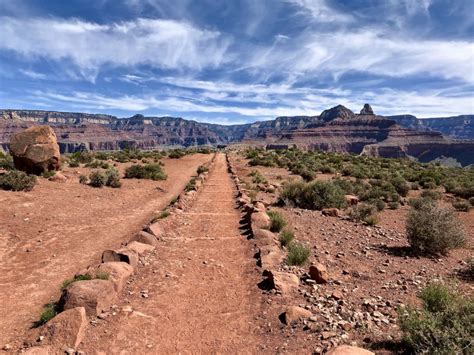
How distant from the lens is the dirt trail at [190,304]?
18.4 ft

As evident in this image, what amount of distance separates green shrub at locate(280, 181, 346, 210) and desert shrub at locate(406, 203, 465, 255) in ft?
20.5

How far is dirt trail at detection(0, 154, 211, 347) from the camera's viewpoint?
7551 millimetres

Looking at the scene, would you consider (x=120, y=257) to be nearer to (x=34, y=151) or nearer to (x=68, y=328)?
(x=68, y=328)

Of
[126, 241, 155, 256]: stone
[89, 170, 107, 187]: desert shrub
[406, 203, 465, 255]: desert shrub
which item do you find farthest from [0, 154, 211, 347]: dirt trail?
[406, 203, 465, 255]: desert shrub

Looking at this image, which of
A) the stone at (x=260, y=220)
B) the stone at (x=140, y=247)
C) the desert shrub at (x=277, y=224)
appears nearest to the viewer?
the stone at (x=140, y=247)

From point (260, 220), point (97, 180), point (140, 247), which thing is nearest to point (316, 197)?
point (260, 220)

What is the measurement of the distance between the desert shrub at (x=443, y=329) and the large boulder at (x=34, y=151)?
22.0 m

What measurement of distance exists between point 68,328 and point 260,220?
24.7ft

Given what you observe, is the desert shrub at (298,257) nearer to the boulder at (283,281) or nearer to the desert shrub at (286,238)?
the boulder at (283,281)

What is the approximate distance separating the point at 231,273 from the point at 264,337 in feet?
9.44

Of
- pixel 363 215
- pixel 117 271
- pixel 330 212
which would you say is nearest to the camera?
pixel 117 271

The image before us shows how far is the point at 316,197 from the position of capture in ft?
54.0

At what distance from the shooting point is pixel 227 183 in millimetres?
25000

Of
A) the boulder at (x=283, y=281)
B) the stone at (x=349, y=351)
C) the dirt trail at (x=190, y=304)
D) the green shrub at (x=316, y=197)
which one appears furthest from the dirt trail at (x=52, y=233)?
the green shrub at (x=316, y=197)
